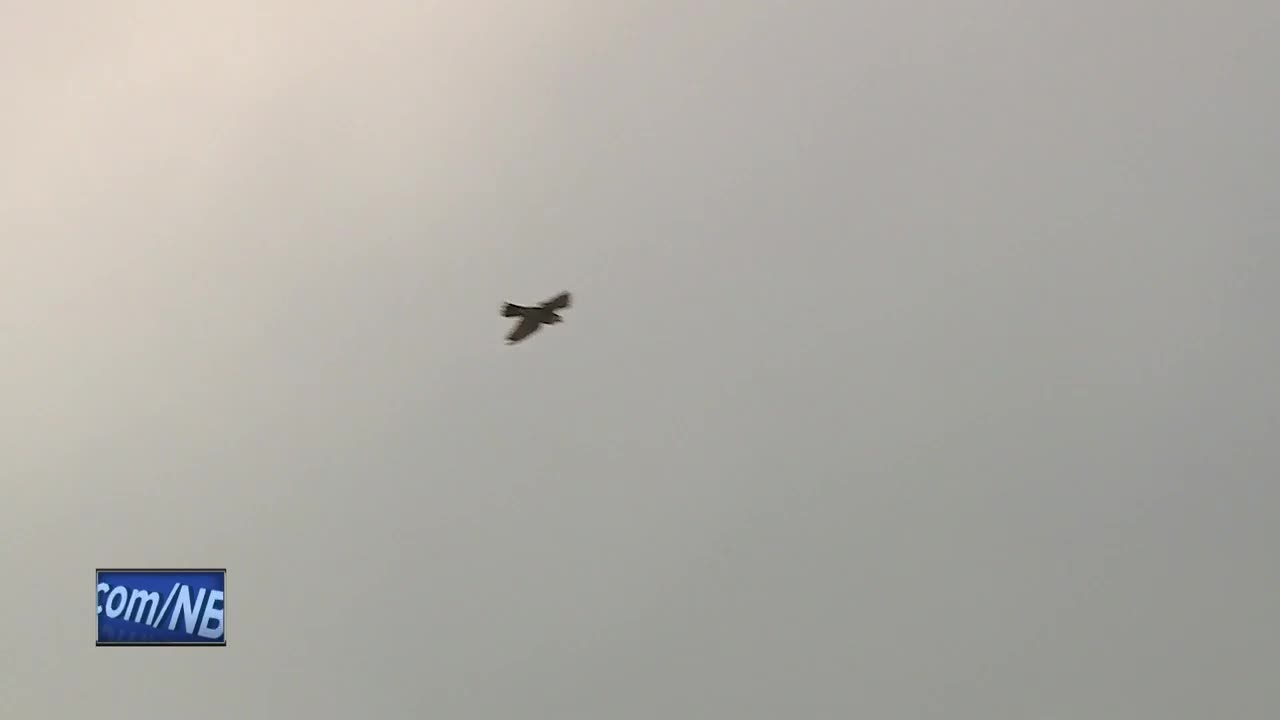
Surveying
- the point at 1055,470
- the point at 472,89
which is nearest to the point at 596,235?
the point at 472,89

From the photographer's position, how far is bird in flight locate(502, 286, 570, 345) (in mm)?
1230

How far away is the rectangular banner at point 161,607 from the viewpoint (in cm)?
124

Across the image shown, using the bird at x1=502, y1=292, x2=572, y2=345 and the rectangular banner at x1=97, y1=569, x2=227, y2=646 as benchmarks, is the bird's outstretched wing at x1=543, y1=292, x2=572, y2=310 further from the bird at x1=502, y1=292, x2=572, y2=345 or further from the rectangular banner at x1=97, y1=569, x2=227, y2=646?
the rectangular banner at x1=97, y1=569, x2=227, y2=646

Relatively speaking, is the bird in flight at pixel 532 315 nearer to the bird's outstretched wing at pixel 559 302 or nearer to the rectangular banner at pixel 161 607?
the bird's outstretched wing at pixel 559 302

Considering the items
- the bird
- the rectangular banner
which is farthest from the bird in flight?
the rectangular banner

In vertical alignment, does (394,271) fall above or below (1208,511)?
above

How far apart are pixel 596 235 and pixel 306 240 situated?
1.22 feet

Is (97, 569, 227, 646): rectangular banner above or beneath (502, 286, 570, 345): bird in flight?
beneath

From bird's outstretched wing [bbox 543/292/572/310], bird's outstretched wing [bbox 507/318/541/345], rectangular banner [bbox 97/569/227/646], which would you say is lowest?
rectangular banner [bbox 97/569/227/646]

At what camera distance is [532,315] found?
1.23 m

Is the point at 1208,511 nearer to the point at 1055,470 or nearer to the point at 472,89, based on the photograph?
the point at 1055,470

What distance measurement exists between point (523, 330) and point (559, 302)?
6 centimetres

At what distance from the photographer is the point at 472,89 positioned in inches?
48.9

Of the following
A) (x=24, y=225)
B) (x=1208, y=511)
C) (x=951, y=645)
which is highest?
(x=24, y=225)
